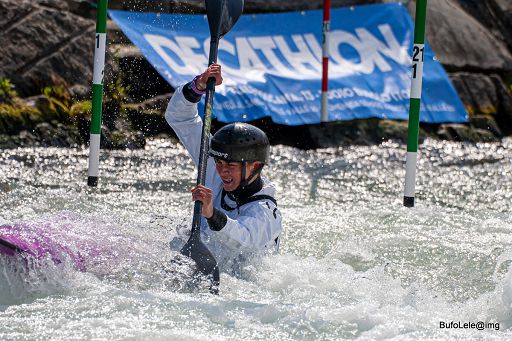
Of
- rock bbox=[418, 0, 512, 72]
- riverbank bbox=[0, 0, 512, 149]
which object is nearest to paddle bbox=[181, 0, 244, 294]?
riverbank bbox=[0, 0, 512, 149]

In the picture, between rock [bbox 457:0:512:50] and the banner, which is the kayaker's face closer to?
the banner

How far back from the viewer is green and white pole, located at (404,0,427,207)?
7508 mm

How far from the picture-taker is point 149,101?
10367mm

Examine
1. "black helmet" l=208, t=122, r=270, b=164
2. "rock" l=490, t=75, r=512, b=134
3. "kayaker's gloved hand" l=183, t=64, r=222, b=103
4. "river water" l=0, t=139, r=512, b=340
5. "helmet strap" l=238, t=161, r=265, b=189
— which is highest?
"rock" l=490, t=75, r=512, b=134

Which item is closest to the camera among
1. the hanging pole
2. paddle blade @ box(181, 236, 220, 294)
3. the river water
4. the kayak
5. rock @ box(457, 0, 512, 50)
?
the river water

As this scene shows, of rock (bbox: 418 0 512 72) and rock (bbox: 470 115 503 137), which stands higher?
rock (bbox: 418 0 512 72)

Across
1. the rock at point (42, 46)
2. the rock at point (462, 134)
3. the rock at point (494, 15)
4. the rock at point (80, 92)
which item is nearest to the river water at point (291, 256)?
the rock at point (80, 92)

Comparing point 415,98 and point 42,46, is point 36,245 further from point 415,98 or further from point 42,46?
point 42,46

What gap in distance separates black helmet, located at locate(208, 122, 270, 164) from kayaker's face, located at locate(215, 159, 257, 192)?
0.12 ft

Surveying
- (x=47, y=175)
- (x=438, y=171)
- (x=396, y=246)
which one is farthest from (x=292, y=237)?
(x=438, y=171)

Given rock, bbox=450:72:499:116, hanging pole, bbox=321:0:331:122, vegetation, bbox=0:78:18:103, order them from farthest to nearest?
1. rock, bbox=450:72:499:116
2. hanging pole, bbox=321:0:331:122
3. vegetation, bbox=0:78:18:103

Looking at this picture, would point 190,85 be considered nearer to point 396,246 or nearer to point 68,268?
point 68,268

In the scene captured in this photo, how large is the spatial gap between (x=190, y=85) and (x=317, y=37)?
19.2 feet

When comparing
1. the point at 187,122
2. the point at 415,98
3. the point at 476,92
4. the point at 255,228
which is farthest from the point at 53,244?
the point at 476,92
